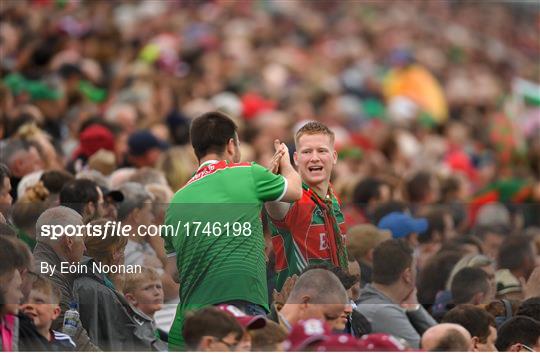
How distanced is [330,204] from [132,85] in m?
9.63

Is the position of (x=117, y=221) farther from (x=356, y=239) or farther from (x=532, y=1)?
(x=532, y=1)

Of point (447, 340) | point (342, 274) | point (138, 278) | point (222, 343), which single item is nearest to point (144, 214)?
point (138, 278)

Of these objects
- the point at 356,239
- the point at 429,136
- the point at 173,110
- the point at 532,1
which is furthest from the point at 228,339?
the point at 532,1

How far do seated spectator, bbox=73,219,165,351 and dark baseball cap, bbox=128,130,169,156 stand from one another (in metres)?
4.66

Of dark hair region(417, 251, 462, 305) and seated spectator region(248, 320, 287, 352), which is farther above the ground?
dark hair region(417, 251, 462, 305)

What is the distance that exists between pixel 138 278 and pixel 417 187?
5.90 m

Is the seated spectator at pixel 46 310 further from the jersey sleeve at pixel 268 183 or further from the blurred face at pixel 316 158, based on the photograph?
the blurred face at pixel 316 158

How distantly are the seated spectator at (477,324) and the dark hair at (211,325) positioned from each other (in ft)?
4.93

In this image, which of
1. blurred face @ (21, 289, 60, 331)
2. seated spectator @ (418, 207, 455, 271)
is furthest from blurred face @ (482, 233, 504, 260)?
blurred face @ (21, 289, 60, 331)

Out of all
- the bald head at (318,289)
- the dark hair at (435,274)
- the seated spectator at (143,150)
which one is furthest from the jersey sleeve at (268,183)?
the seated spectator at (143,150)

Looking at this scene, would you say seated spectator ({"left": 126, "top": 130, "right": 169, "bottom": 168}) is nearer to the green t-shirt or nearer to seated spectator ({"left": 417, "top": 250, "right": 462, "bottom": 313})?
seated spectator ({"left": 417, "top": 250, "right": 462, "bottom": 313})

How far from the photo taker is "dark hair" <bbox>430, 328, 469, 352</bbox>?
8953 millimetres

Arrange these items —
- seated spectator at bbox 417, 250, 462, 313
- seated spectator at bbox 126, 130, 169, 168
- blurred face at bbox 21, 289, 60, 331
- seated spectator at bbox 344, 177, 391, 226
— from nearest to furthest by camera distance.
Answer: blurred face at bbox 21, 289, 60, 331
seated spectator at bbox 417, 250, 462, 313
seated spectator at bbox 344, 177, 391, 226
seated spectator at bbox 126, 130, 169, 168

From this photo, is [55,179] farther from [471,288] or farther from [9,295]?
[471,288]
